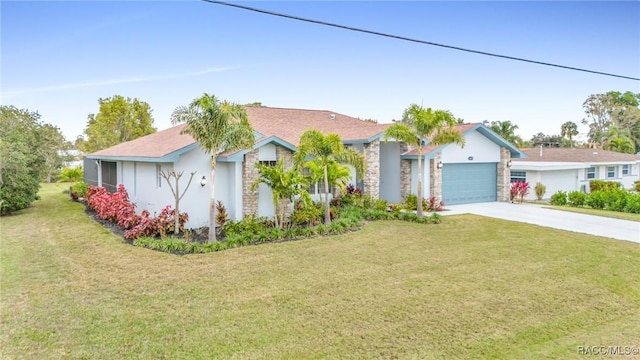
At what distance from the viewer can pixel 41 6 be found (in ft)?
34.5

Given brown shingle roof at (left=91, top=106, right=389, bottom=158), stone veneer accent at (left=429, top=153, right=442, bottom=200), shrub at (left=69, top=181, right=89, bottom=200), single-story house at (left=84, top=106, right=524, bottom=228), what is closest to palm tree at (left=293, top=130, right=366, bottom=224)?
single-story house at (left=84, top=106, right=524, bottom=228)

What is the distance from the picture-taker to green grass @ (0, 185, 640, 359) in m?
5.20

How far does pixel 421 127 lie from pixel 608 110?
54.6 meters

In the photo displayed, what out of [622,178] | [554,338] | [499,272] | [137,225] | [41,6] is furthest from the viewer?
[622,178]

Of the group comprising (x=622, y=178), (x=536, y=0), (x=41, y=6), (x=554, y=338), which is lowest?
(x=554, y=338)

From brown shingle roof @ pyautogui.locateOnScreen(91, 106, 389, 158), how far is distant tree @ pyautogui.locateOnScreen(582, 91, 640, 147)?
1819 inches

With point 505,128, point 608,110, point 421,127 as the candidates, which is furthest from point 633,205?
point 608,110

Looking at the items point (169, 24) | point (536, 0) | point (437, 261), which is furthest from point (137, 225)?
point (536, 0)

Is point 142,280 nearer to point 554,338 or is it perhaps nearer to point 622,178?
point 554,338

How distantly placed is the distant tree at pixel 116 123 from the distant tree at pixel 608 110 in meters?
55.4

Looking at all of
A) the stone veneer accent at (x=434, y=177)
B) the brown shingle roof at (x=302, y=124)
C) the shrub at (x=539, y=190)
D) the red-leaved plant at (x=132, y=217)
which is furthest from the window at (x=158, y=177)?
the shrub at (x=539, y=190)

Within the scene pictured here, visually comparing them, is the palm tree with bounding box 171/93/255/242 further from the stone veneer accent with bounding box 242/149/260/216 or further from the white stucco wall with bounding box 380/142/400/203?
the white stucco wall with bounding box 380/142/400/203

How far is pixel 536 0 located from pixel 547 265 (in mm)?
8709

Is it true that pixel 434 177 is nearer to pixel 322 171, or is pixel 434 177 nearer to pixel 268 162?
pixel 322 171
